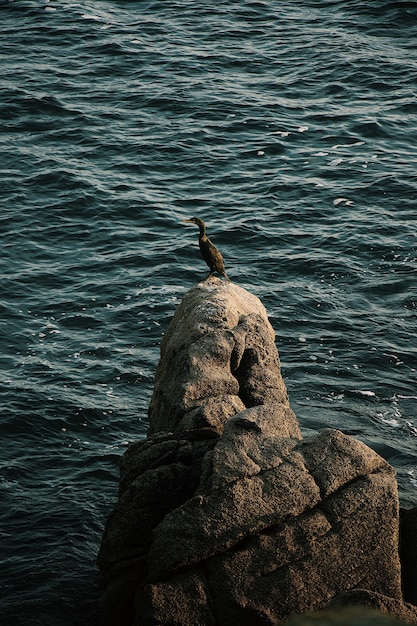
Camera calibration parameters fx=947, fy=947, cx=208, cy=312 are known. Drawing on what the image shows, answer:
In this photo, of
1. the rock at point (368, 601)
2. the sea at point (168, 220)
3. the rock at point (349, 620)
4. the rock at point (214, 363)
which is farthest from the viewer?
the sea at point (168, 220)

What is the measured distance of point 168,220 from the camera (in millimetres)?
26312

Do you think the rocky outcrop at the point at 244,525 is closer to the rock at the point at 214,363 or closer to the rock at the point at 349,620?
the rock at the point at 214,363

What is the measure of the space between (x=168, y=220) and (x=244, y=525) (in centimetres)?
1644

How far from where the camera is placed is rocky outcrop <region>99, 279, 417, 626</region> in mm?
10609

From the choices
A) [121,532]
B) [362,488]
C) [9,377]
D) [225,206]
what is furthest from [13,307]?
[362,488]

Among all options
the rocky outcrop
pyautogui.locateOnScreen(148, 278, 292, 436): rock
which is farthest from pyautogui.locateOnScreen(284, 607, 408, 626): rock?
pyautogui.locateOnScreen(148, 278, 292, 436): rock

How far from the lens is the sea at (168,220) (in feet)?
56.3

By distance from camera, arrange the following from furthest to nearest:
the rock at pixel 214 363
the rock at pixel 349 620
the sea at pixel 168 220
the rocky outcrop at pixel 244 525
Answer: the sea at pixel 168 220
the rock at pixel 214 363
the rocky outcrop at pixel 244 525
the rock at pixel 349 620

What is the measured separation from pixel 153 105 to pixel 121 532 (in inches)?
916

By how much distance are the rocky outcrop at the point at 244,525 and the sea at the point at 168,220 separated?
209cm

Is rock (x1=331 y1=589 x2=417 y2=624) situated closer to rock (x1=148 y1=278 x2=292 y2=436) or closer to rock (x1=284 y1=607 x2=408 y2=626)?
rock (x1=148 y1=278 x2=292 y2=436)

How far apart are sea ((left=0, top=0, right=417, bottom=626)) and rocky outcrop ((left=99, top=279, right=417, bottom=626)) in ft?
6.84

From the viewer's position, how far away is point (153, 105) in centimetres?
3284

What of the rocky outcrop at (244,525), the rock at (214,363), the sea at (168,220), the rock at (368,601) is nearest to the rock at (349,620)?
the rock at (368,601)
